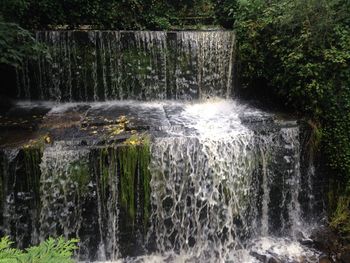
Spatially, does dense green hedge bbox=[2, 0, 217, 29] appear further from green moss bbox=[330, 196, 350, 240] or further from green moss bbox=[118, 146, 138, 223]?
green moss bbox=[330, 196, 350, 240]

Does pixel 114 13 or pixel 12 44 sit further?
pixel 114 13

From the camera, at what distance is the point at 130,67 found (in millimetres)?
7594

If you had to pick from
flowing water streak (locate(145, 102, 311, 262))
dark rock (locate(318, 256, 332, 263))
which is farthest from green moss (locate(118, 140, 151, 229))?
dark rock (locate(318, 256, 332, 263))

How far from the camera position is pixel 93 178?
5340 mm

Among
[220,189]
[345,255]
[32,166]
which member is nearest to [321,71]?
[220,189]

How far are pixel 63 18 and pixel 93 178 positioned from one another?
14.9ft

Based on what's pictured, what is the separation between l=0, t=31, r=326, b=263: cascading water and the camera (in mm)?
5289

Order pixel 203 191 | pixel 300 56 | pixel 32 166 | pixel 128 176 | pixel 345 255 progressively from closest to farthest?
pixel 32 166 → pixel 128 176 → pixel 203 191 → pixel 345 255 → pixel 300 56

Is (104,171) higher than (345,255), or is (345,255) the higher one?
(104,171)

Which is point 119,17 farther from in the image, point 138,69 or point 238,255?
point 238,255

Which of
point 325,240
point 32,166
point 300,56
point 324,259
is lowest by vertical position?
point 324,259

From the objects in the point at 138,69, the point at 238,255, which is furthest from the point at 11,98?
the point at 238,255

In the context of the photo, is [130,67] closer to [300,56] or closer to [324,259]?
[300,56]

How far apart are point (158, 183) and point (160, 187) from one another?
0.07 metres
